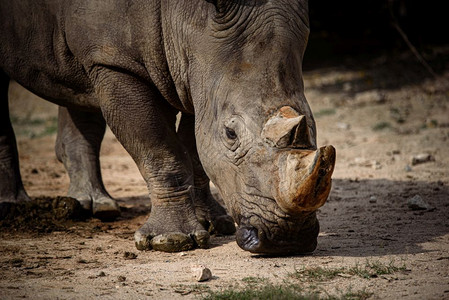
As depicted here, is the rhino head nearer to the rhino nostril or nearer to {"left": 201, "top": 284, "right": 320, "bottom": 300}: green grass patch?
the rhino nostril

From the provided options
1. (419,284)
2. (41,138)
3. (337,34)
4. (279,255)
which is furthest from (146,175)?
(337,34)

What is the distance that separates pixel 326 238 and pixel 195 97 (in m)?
1.33

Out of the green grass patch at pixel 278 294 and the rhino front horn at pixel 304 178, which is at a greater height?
the rhino front horn at pixel 304 178

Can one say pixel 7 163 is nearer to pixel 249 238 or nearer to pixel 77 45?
pixel 77 45

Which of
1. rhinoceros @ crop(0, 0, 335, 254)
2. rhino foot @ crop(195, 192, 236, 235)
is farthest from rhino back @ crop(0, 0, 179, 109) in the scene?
rhino foot @ crop(195, 192, 236, 235)

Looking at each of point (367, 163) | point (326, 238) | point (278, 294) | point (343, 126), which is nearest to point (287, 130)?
point (278, 294)

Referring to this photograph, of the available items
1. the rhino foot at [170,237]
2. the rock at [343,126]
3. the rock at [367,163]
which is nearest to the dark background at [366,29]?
the rock at [343,126]

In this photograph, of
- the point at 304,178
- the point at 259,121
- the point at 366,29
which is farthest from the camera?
the point at 366,29

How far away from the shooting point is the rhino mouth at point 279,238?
13.8 feet

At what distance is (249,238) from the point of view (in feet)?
14.0

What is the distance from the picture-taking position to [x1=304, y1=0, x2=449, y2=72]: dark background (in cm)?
1388

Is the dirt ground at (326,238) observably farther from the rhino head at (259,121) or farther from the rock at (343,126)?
the rhino head at (259,121)

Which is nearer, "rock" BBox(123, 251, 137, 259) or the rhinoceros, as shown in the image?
the rhinoceros

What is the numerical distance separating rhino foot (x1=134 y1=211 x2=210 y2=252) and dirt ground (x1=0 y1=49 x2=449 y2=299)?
7 centimetres
